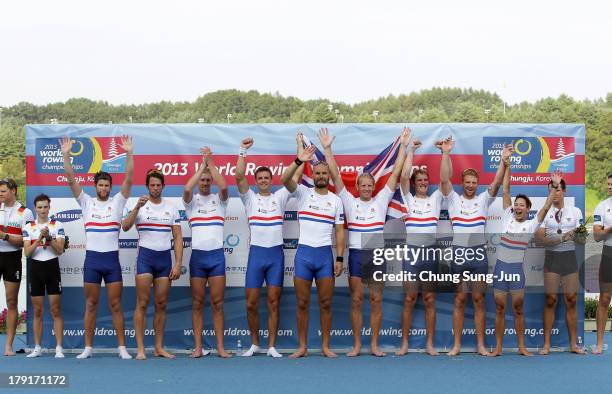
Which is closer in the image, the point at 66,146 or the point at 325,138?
the point at 66,146

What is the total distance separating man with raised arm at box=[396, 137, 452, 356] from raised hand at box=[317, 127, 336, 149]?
3.13ft

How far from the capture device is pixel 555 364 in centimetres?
968

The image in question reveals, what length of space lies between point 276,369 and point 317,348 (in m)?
1.54

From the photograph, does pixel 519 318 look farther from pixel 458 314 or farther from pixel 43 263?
pixel 43 263

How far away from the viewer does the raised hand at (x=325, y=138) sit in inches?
405

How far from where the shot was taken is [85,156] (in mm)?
10703

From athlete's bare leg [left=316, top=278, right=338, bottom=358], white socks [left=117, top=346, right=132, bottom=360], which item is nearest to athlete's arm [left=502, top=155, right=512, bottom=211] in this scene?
athlete's bare leg [left=316, top=278, right=338, bottom=358]

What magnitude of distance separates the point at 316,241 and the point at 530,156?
9.89 ft

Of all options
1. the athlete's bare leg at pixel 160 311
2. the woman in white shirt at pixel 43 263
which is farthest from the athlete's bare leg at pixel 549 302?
the woman in white shirt at pixel 43 263

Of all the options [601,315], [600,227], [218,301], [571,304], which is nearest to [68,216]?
[218,301]

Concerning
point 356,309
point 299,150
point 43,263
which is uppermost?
Answer: point 299,150

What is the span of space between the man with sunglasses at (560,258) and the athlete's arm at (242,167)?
357 cm

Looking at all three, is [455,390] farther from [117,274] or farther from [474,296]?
[117,274]

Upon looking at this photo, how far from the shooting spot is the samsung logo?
10.6 meters
